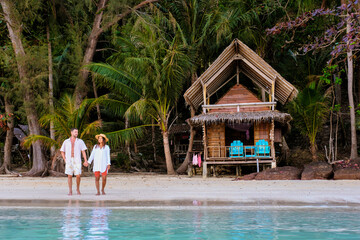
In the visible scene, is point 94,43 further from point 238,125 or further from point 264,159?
point 264,159

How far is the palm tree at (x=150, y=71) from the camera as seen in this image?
2128 centimetres

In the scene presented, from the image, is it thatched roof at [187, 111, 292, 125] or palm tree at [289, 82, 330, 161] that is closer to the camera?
thatched roof at [187, 111, 292, 125]

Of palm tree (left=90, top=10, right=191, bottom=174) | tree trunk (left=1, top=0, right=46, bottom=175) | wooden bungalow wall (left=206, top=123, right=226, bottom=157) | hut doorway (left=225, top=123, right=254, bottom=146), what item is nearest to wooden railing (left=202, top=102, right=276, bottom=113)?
wooden bungalow wall (left=206, top=123, right=226, bottom=157)

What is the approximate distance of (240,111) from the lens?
19906 millimetres

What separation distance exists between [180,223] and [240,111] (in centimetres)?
1226

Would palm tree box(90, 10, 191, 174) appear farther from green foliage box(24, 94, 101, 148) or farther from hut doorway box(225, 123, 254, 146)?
hut doorway box(225, 123, 254, 146)

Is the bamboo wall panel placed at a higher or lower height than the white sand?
higher

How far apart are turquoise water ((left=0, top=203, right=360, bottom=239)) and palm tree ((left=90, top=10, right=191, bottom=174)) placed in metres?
11.7

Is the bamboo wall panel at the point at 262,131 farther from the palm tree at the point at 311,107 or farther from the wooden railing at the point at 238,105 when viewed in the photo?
the palm tree at the point at 311,107

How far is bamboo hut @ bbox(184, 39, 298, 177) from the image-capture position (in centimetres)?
1892

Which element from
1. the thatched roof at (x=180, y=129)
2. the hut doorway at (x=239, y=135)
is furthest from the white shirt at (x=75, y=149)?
the thatched roof at (x=180, y=129)

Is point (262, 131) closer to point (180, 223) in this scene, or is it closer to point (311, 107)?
point (311, 107)

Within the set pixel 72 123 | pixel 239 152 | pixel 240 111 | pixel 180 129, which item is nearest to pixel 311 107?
pixel 240 111

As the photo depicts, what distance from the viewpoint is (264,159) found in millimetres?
20031
